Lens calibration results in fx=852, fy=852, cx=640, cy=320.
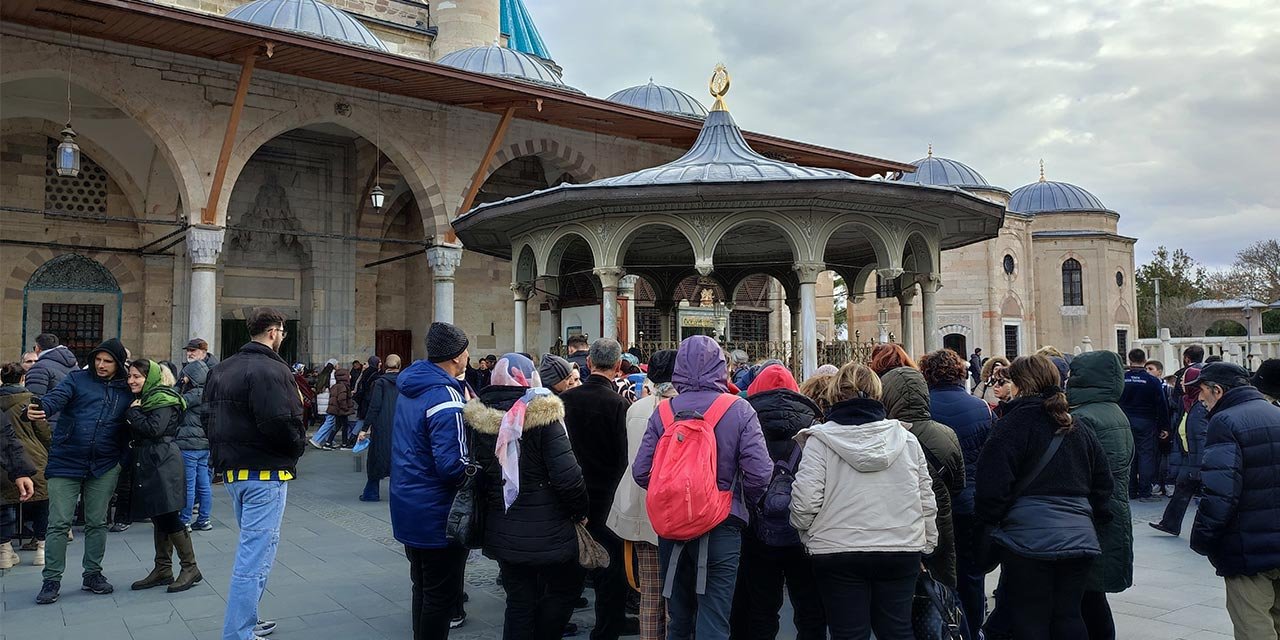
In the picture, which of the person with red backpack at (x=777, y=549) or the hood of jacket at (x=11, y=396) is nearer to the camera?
the person with red backpack at (x=777, y=549)

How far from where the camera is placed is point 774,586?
362 centimetres

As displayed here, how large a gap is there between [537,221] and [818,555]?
735cm

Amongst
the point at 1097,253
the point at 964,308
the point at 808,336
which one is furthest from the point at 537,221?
the point at 1097,253

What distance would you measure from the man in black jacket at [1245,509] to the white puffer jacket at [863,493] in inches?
46.0

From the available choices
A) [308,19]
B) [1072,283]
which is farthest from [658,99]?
[1072,283]

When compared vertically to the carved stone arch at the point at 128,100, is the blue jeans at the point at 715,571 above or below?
below

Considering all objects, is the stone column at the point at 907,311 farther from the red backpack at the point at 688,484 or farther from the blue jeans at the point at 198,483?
the red backpack at the point at 688,484

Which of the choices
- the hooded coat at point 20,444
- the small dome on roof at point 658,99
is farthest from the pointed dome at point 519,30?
the hooded coat at point 20,444

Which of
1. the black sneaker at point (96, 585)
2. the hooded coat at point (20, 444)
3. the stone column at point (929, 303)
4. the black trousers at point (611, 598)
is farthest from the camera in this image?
the stone column at point (929, 303)

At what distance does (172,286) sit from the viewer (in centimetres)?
1562

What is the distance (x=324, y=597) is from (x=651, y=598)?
2.47m

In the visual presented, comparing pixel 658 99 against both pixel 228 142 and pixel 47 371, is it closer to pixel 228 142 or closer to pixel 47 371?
pixel 228 142

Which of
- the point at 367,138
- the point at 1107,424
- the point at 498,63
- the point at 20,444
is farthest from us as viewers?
the point at 498,63

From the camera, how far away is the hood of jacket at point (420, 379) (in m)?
3.64
